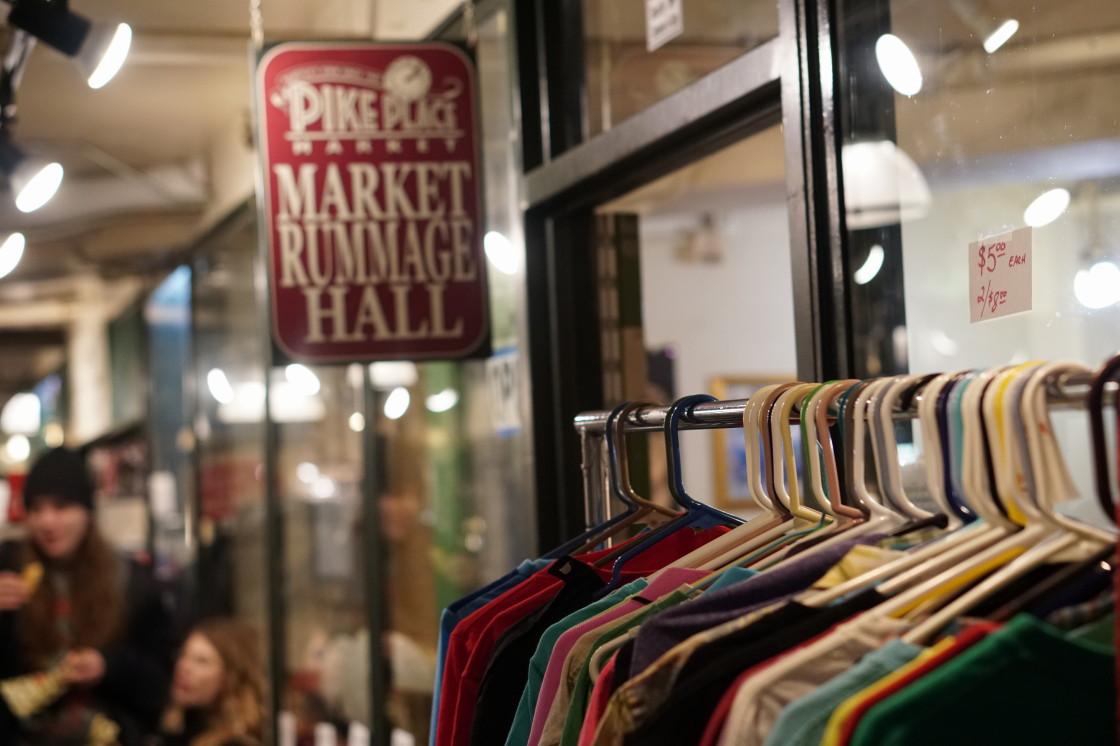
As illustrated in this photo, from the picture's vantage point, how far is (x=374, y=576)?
386 cm

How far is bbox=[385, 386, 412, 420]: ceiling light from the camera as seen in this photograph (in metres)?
3.85

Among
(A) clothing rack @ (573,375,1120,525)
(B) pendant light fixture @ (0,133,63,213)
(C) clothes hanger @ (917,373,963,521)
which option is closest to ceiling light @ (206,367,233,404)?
(B) pendant light fixture @ (0,133,63,213)

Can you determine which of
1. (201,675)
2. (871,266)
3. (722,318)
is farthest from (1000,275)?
(722,318)

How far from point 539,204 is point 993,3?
1417 millimetres

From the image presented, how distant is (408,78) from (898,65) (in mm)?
1321

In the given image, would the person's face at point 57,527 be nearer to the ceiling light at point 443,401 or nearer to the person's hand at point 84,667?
the person's hand at point 84,667

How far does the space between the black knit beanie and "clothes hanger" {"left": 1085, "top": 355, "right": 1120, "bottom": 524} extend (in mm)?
4444

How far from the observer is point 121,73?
462 centimetres

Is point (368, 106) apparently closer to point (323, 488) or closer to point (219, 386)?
point (323, 488)

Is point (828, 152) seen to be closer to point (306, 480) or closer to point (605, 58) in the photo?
point (605, 58)

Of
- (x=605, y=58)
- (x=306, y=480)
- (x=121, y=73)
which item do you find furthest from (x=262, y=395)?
(x=605, y=58)

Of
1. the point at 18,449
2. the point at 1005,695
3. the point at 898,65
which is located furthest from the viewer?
the point at 18,449

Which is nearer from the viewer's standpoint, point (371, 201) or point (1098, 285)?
point (1098, 285)

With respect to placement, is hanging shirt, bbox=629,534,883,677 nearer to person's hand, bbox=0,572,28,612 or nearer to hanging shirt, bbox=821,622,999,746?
hanging shirt, bbox=821,622,999,746
